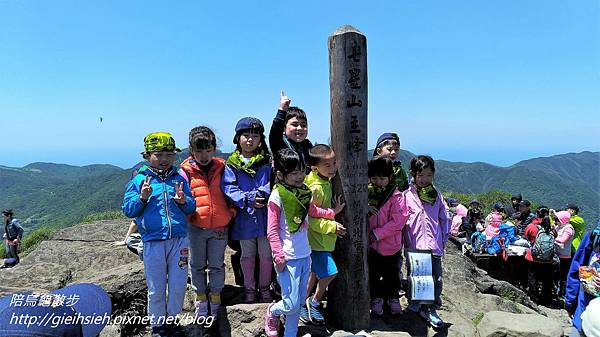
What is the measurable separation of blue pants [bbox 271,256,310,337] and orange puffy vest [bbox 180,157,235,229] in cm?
92

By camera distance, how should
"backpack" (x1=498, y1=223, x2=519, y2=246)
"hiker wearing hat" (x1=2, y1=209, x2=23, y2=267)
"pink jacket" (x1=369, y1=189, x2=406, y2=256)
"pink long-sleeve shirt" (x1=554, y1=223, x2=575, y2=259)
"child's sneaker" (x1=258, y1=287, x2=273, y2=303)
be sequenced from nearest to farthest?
1. "pink jacket" (x1=369, y1=189, x2=406, y2=256)
2. "child's sneaker" (x1=258, y1=287, x2=273, y2=303)
3. "pink long-sleeve shirt" (x1=554, y1=223, x2=575, y2=259)
4. "backpack" (x1=498, y1=223, x2=519, y2=246)
5. "hiker wearing hat" (x1=2, y1=209, x2=23, y2=267)

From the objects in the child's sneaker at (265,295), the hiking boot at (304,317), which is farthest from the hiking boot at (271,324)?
the child's sneaker at (265,295)

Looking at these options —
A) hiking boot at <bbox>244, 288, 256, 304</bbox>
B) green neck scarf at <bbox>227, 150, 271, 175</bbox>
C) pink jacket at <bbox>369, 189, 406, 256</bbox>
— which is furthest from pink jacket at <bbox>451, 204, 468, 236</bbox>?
green neck scarf at <bbox>227, 150, 271, 175</bbox>

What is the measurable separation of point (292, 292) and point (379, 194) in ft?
5.03

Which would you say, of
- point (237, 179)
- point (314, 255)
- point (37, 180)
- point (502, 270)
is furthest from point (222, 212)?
point (37, 180)

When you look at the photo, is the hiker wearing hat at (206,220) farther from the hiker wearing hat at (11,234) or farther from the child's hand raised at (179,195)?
the hiker wearing hat at (11,234)

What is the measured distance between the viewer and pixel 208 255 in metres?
4.10

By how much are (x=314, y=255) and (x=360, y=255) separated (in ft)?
1.70

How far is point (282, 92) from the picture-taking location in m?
4.15

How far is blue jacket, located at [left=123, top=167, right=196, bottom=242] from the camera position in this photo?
11.8 ft

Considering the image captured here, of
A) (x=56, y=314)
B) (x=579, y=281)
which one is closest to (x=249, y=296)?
(x=56, y=314)

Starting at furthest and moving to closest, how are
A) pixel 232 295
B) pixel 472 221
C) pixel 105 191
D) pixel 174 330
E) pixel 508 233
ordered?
pixel 105 191
pixel 472 221
pixel 508 233
pixel 232 295
pixel 174 330

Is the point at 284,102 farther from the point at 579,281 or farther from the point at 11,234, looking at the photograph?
the point at 11,234

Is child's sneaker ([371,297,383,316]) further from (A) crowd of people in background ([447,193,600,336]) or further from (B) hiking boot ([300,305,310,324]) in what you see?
(A) crowd of people in background ([447,193,600,336])
